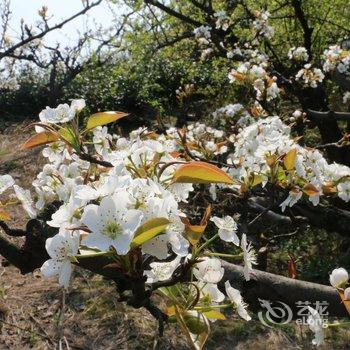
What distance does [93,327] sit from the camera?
2.73 m

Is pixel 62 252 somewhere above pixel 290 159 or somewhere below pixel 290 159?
above

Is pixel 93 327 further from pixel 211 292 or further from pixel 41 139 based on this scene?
pixel 211 292

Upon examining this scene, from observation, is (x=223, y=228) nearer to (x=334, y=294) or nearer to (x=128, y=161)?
(x=128, y=161)

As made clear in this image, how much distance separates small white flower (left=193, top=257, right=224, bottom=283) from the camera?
91cm

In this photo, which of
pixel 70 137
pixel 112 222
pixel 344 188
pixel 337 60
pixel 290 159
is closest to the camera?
pixel 112 222

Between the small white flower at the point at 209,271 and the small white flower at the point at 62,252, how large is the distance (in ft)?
0.77

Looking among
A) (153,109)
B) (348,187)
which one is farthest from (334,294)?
(153,109)

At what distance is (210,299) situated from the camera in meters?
0.94

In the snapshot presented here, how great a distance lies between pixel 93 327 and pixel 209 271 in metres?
1.99

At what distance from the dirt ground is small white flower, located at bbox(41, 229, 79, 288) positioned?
185 cm

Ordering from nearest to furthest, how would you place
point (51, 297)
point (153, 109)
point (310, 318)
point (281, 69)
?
point (310, 318) → point (51, 297) → point (281, 69) → point (153, 109)

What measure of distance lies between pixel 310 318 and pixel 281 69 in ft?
15.1

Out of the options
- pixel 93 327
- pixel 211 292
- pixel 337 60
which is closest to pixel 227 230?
pixel 211 292

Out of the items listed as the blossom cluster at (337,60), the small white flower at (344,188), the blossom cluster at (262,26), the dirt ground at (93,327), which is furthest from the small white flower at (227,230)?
the blossom cluster at (262,26)
